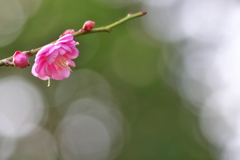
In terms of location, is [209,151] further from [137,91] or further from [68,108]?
[68,108]

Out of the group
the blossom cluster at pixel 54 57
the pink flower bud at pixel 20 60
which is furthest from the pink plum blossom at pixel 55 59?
the pink flower bud at pixel 20 60

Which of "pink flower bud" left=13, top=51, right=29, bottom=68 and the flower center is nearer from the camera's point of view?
"pink flower bud" left=13, top=51, right=29, bottom=68

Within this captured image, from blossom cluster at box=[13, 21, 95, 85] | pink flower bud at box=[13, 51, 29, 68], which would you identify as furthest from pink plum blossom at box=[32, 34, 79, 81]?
pink flower bud at box=[13, 51, 29, 68]

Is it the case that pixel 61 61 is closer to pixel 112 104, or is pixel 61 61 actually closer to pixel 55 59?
pixel 55 59

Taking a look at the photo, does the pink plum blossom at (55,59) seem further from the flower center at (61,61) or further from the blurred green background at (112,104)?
the blurred green background at (112,104)

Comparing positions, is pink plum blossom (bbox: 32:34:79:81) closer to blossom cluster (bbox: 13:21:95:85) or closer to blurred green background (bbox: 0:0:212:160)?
blossom cluster (bbox: 13:21:95:85)

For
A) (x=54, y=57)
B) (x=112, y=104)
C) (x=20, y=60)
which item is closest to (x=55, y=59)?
(x=54, y=57)

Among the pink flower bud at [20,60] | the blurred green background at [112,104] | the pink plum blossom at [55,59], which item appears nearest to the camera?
the pink flower bud at [20,60]
